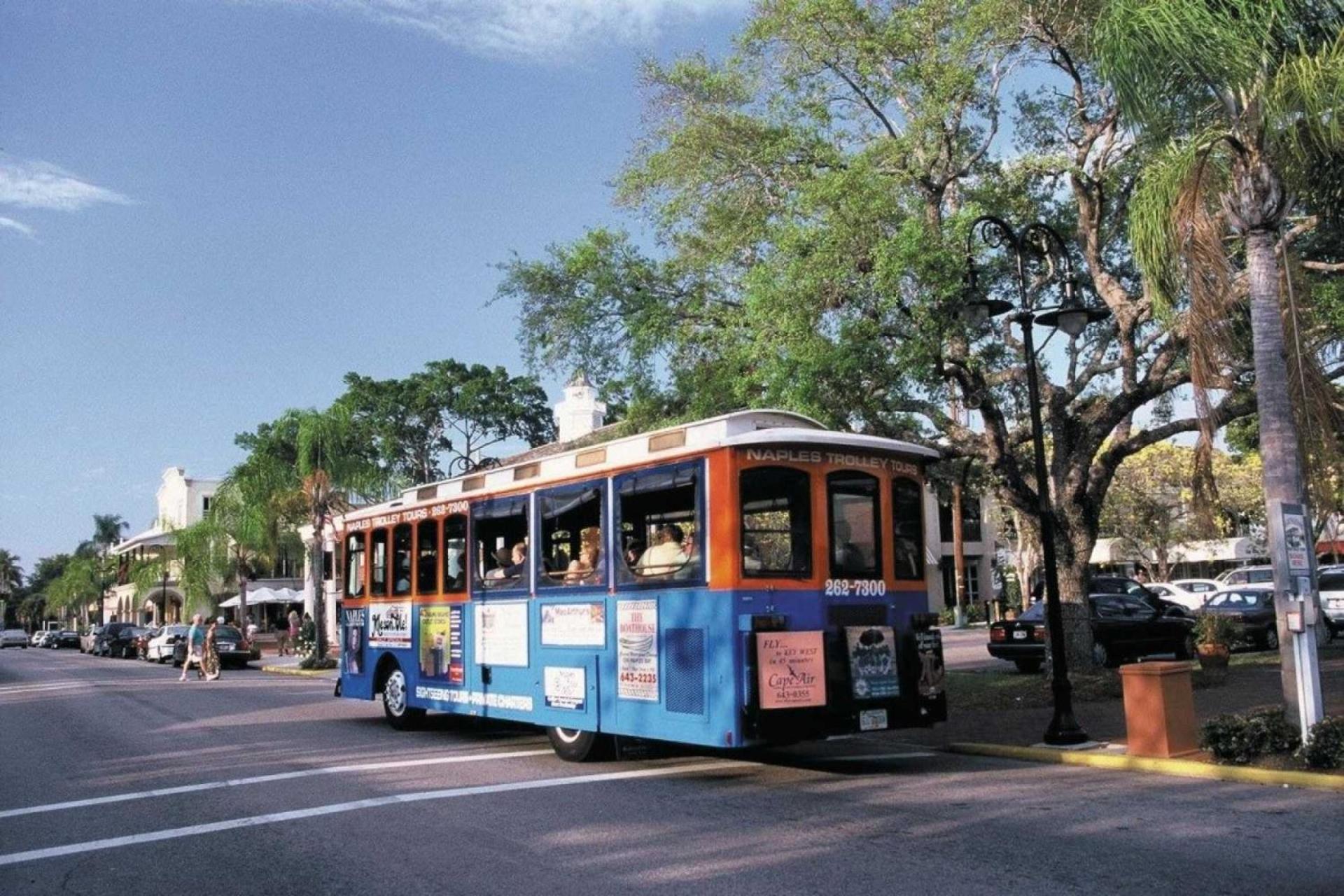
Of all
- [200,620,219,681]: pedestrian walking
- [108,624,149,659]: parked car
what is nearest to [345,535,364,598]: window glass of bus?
[200,620,219,681]: pedestrian walking

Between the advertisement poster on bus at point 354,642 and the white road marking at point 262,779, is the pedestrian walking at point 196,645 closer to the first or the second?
the advertisement poster on bus at point 354,642

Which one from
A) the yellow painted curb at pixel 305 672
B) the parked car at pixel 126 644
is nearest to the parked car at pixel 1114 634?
the yellow painted curb at pixel 305 672

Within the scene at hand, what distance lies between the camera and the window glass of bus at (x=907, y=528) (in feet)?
36.6

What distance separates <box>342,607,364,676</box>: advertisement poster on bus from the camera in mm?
16266

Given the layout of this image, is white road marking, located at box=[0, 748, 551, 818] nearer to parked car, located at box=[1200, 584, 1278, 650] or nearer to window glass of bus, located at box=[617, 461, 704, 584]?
window glass of bus, located at box=[617, 461, 704, 584]

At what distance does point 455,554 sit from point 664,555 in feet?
13.5

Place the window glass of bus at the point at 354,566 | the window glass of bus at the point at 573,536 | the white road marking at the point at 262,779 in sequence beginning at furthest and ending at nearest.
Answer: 1. the window glass of bus at the point at 354,566
2. the window glass of bus at the point at 573,536
3. the white road marking at the point at 262,779

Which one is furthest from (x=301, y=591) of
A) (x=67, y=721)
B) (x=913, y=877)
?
(x=913, y=877)

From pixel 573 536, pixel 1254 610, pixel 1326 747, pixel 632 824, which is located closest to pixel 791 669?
pixel 632 824

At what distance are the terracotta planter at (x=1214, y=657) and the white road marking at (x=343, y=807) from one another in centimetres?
1228

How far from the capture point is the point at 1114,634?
21.8 metres

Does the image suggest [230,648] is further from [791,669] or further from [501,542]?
[791,669]

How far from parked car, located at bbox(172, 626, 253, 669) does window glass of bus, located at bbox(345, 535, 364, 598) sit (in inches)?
866

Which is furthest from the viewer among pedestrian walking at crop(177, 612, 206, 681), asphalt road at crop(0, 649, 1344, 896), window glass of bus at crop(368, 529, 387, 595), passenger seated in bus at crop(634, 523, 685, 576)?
pedestrian walking at crop(177, 612, 206, 681)
